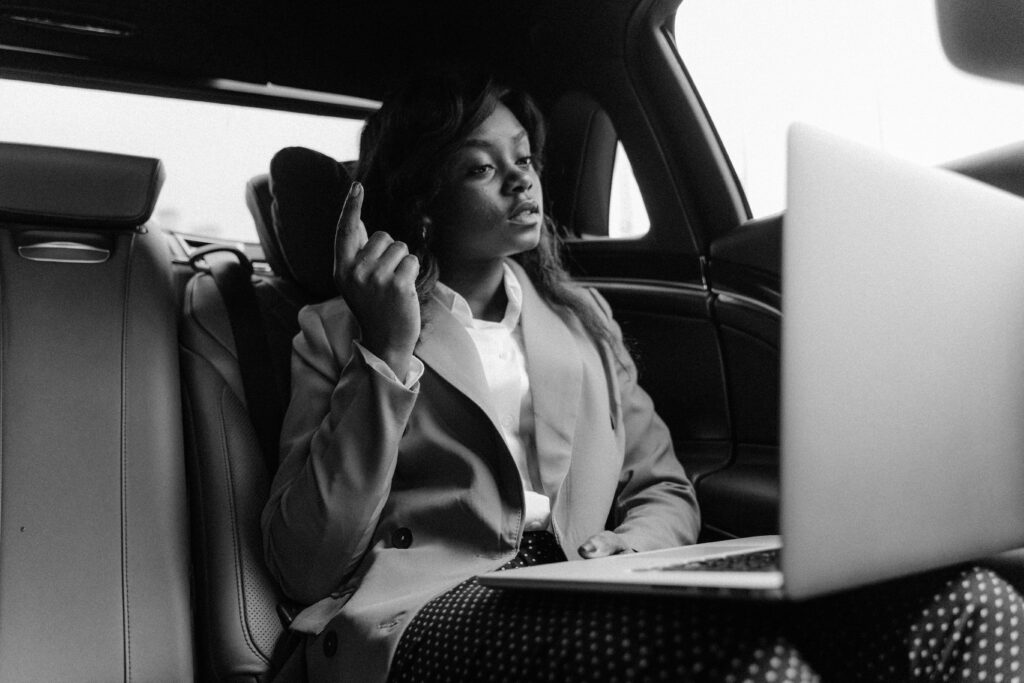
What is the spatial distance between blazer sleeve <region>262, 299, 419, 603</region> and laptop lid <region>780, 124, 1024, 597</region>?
60 cm

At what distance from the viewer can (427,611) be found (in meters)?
0.98

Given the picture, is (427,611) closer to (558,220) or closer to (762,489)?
(762,489)

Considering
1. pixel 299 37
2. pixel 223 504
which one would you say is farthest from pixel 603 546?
pixel 299 37

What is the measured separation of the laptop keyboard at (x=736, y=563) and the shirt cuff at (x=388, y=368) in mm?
459

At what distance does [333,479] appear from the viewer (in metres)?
1.11

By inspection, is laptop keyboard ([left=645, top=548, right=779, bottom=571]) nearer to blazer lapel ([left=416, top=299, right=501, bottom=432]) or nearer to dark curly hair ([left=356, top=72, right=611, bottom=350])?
blazer lapel ([left=416, top=299, right=501, bottom=432])

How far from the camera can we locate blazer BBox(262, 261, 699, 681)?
1101 millimetres

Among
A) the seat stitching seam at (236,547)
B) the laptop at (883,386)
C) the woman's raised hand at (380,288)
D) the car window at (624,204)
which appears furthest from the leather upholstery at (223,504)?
the car window at (624,204)

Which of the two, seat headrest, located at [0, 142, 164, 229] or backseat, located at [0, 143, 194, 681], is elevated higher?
seat headrest, located at [0, 142, 164, 229]

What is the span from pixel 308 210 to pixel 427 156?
0.75 ft

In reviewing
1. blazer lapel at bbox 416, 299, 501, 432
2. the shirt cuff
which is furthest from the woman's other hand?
the shirt cuff

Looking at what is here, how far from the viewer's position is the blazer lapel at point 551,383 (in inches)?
48.1

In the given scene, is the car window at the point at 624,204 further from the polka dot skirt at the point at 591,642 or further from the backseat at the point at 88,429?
the polka dot skirt at the point at 591,642

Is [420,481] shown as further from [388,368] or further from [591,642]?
[591,642]
